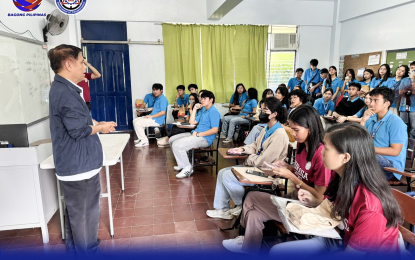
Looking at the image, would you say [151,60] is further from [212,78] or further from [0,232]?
[0,232]

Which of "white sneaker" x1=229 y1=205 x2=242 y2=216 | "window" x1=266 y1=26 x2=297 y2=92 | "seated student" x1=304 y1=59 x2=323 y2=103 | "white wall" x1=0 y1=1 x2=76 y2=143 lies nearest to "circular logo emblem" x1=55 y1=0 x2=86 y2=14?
"white wall" x1=0 y1=1 x2=76 y2=143

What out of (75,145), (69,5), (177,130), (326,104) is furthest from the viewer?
(326,104)

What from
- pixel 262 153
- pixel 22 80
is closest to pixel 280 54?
pixel 262 153

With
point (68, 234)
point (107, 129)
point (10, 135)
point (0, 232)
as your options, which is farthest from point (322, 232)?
point (0, 232)

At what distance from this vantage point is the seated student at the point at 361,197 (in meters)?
1.14

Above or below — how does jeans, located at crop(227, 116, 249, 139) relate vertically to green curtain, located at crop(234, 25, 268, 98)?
below

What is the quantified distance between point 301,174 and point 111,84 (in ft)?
19.8

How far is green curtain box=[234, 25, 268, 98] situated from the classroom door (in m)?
2.96

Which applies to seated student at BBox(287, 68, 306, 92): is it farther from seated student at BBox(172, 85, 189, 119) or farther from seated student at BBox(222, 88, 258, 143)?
seated student at BBox(172, 85, 189, 119)

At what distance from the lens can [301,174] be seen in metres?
1.98

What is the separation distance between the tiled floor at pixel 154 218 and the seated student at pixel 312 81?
417cm

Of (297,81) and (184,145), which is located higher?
(297,81)

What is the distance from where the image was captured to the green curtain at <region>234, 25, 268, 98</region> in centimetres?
723

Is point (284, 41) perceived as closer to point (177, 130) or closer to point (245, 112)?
point (245, 112)
